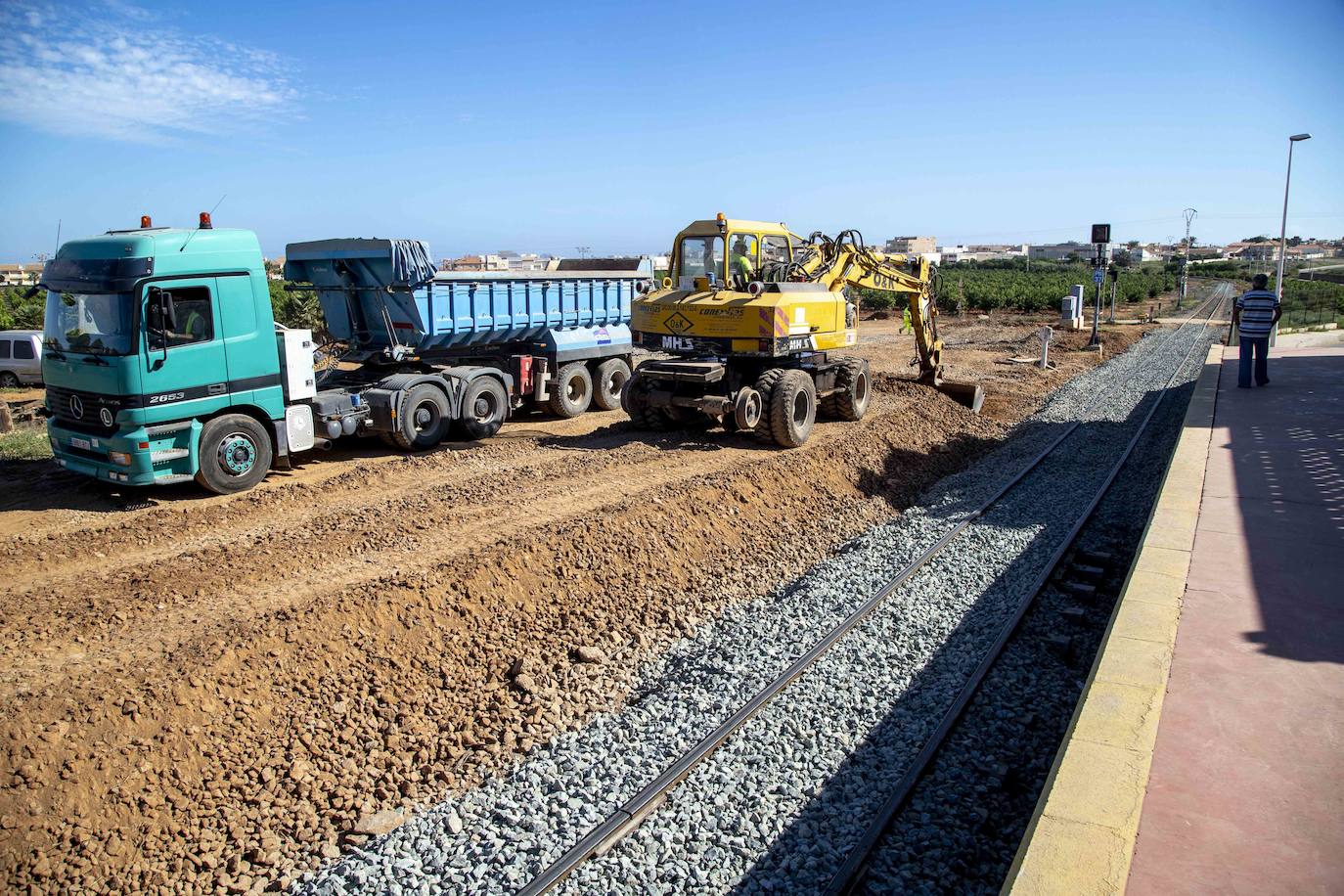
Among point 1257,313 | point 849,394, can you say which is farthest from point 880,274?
point 1257,313

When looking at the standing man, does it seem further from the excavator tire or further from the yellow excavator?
the excavator tire

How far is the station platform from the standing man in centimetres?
749

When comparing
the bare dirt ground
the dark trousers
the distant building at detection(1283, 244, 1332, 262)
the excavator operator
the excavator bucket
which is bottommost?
the bare dirt ground

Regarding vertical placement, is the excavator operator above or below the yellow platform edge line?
above

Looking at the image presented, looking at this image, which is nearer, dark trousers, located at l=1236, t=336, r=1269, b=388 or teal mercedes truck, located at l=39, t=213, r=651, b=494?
teal mercedes truck, located at l=39, t=213, r=651, b=494

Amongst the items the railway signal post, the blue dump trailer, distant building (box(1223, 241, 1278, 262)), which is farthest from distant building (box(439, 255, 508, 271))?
distant building (box(1223, 241, 1278, 262))

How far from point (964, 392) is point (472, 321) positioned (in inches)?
373

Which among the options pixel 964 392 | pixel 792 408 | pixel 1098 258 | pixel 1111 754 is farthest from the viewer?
pixel 1098 258

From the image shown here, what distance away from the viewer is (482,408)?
1314 centimetres

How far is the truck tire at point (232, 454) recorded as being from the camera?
9703 mm

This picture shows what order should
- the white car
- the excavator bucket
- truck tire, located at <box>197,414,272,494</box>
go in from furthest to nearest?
the white car, the excavator bucket, truck tire, located at <box>197,414,272,494</box>

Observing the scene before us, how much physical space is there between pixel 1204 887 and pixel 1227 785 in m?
0.81

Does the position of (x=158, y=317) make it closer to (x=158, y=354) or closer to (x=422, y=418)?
(x=158, y=354)

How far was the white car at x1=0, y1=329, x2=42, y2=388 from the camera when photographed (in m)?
19.9
